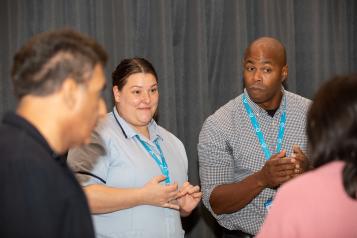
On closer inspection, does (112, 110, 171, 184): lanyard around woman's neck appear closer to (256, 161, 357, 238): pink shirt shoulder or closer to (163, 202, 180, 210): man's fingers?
(163, 202, 180, 210): man's fingers

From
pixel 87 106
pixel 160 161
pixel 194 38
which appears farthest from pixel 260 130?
pixel 87 106

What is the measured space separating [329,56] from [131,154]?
2.45 m

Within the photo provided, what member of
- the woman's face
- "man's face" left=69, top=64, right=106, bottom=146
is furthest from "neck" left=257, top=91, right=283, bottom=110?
"man's face" left=69, top=64, right=106, bottom=146

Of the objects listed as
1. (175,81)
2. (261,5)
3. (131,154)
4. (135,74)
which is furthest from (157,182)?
(261,5)

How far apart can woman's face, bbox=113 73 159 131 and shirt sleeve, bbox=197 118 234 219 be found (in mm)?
388

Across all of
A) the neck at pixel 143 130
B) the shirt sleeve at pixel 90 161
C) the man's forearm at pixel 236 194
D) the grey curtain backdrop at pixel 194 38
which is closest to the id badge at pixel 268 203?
the man's forearm at pixel 236 194

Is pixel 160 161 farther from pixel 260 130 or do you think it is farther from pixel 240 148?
pixel 260 130

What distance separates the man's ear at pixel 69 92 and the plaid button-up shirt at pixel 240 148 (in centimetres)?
153

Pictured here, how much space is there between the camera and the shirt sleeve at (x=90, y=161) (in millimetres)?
2428

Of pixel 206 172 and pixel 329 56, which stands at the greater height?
pixel 329 56

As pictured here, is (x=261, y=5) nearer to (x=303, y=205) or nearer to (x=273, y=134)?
(x=273, y=134)

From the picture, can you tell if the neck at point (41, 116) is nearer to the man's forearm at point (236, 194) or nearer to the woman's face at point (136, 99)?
the woman's face at point (136, 99)

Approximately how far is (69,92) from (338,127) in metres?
0.74

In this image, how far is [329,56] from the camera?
4395mm
